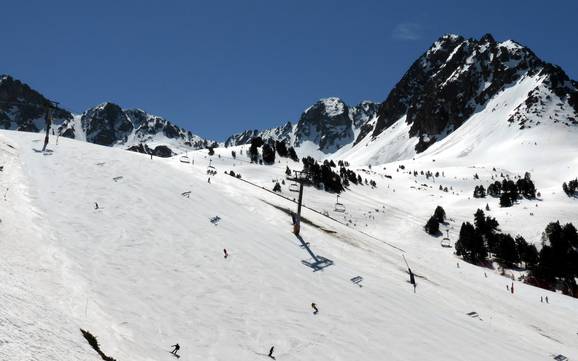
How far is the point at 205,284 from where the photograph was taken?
77.8 ft

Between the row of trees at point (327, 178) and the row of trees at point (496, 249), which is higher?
the row of trees at point (327, 178)

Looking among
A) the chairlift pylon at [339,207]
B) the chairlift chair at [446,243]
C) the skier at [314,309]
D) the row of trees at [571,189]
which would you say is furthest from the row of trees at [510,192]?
the skier at [314,309]

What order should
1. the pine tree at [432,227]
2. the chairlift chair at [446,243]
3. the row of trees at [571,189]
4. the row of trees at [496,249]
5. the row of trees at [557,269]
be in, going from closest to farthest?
the row of trees at [557,269], the row of trees at [496,249], the chairlift chair at [446,243], the pine tree at [432,227], the row of trees at [571,189]

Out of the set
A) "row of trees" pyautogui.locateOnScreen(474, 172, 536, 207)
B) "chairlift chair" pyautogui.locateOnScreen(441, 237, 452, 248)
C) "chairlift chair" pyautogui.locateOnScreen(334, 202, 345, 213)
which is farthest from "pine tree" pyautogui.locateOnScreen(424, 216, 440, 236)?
"row of trees" pyautogui.locateOnScreen(474, 172, 536, 207)

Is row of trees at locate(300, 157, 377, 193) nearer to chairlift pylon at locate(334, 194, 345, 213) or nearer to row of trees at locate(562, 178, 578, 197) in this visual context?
chairlift pylon at locate(334, 194, 345, 213)

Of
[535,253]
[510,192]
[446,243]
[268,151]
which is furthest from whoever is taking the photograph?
[268,151]

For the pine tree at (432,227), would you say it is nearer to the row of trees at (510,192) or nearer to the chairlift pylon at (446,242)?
the chairlift pylon at (446,242)

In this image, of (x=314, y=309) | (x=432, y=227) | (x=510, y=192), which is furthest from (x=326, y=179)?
(x=314, y=309)

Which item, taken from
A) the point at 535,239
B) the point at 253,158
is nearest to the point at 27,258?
the point at 535,239

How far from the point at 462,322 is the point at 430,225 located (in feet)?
162

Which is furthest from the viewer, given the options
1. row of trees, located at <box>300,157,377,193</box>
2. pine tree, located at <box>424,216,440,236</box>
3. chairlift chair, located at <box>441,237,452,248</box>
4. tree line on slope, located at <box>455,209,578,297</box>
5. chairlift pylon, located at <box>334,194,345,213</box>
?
row of trees, located at <box>300,157,377,193</box>

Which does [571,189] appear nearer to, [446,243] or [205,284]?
[446,243]

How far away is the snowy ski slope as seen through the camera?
17.4 m

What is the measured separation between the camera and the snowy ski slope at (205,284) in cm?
1741
